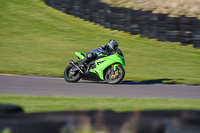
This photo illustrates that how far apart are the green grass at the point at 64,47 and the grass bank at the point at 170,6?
358 cm

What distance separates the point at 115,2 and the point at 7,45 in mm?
10398

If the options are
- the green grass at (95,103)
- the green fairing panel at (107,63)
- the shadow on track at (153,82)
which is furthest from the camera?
the shadow on track at (153,82)

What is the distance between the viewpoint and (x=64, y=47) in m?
17.2

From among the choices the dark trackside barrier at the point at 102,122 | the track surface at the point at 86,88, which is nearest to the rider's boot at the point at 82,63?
the track surface at the point at 86,88

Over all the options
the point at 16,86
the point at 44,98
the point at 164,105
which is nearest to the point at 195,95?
the point at 164,105

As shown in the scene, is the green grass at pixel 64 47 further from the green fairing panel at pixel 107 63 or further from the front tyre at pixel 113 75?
the green fairing panel at pixel 107 63

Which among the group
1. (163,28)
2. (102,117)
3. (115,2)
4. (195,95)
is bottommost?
(195,95)

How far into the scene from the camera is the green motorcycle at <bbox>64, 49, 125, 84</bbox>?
10.6 metres

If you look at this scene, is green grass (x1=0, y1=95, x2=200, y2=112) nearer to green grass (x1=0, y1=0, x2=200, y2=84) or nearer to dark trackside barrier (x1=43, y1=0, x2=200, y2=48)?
green grass (x1=0, y1=0, x2=200, y2=84)

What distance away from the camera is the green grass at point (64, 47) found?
1289 centimetres

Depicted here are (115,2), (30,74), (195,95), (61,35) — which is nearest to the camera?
(195,95)

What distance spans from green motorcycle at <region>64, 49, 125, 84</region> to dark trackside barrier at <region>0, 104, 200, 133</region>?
7.12 m

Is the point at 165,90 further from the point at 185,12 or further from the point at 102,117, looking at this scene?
the point at 185,12

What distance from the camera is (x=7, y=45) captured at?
16.8m
